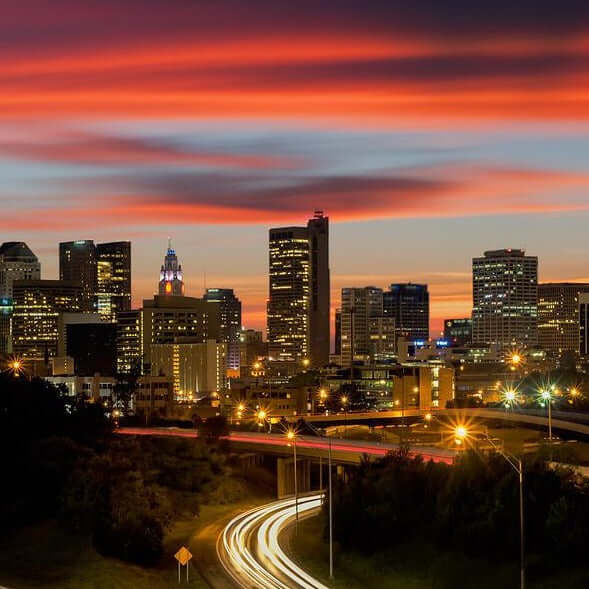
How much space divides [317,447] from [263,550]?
30651mm

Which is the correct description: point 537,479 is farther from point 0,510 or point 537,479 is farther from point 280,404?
point 280,404

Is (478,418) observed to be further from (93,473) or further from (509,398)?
(93,473)

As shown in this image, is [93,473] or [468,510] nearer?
[468,510]

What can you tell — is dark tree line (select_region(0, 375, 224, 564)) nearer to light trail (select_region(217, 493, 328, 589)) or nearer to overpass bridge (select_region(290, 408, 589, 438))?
light trail (select_region(217, 493, 328, 589))

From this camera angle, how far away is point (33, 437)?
97.9 m

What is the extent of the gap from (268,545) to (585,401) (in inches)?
3207

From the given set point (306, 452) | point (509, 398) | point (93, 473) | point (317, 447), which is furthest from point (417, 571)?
point (509, 398)

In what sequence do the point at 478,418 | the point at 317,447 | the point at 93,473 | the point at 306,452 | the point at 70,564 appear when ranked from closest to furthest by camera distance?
the point at 70,564
the point at 93,473
the point at 306,452
the point at 317,447
the point at 478,418

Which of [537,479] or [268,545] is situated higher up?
[537,479]

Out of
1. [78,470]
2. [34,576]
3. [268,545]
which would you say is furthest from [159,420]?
[34,576]

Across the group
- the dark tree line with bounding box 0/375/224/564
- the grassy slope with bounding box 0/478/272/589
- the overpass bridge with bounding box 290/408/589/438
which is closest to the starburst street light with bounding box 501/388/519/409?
the overpass bridge with bounding box 290/408/589/438

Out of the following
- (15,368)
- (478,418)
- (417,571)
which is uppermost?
(15,368)

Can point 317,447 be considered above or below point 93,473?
above

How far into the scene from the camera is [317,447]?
99000mm
